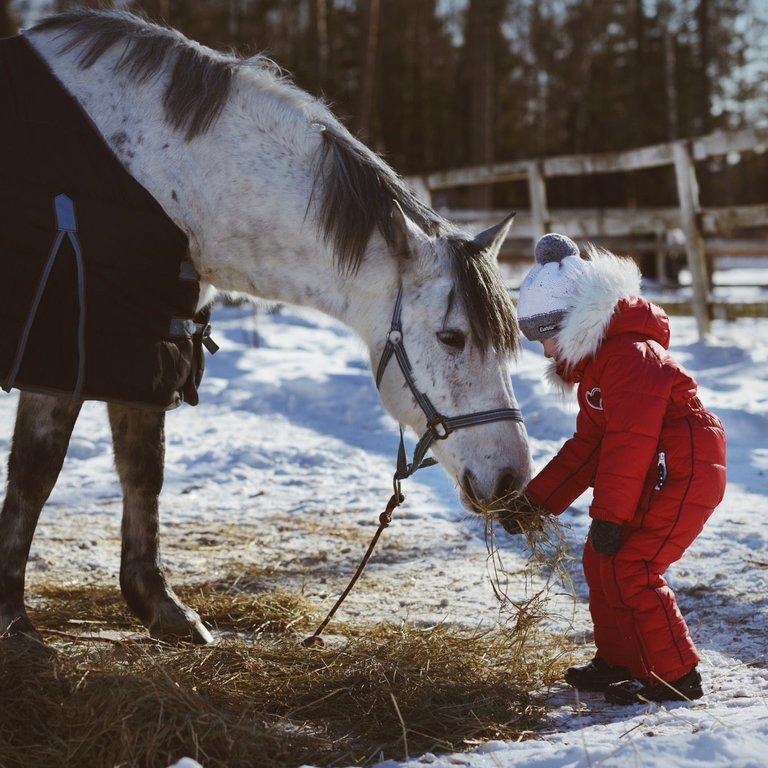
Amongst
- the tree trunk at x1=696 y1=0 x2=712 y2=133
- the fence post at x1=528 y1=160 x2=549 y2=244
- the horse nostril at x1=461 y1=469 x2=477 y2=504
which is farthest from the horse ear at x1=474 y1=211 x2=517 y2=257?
the tree trunk at x1=696 y1=0 x2=712 y2=133

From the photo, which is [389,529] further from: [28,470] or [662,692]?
[662,692]

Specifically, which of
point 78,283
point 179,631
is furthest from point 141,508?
point 78,283

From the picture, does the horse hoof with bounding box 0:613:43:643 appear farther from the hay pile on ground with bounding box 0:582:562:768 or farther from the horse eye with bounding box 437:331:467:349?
the horse eye with bounding box 437:331:467:349

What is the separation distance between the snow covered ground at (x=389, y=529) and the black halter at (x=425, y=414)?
10.3 inches

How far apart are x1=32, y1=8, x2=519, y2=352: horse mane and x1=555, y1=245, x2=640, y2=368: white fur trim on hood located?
0.16 m

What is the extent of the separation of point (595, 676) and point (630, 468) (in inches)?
23.2

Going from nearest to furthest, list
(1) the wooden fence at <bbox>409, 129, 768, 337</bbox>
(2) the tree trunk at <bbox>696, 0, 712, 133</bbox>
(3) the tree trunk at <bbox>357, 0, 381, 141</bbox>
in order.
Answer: (1) the wooden fence at <bbox>409, 129, 768, 337</bbox>, (3) the tree trunk at <bbox>357, 0, 381, 141</bbox>, (2) the tree trunk at <bbox>696, 0, 712, 133</bbox>

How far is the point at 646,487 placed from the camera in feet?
8.33

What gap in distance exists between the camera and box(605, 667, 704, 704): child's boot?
7.88 feet

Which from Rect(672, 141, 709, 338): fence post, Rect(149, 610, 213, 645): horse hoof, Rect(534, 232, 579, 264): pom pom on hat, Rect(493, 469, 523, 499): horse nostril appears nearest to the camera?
Rect(493, 469, 523, 499): horse nostril

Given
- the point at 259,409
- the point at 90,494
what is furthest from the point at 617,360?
the point at 259,409

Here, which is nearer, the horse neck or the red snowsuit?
the red snowsuit

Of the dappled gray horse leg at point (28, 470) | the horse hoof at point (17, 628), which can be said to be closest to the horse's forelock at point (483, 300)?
the dappled gray horse leg at point (28, 470)

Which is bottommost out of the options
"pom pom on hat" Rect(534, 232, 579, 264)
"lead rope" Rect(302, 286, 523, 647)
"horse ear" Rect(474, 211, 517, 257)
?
"lead rope" Rect(302, 286, 523, 647)
